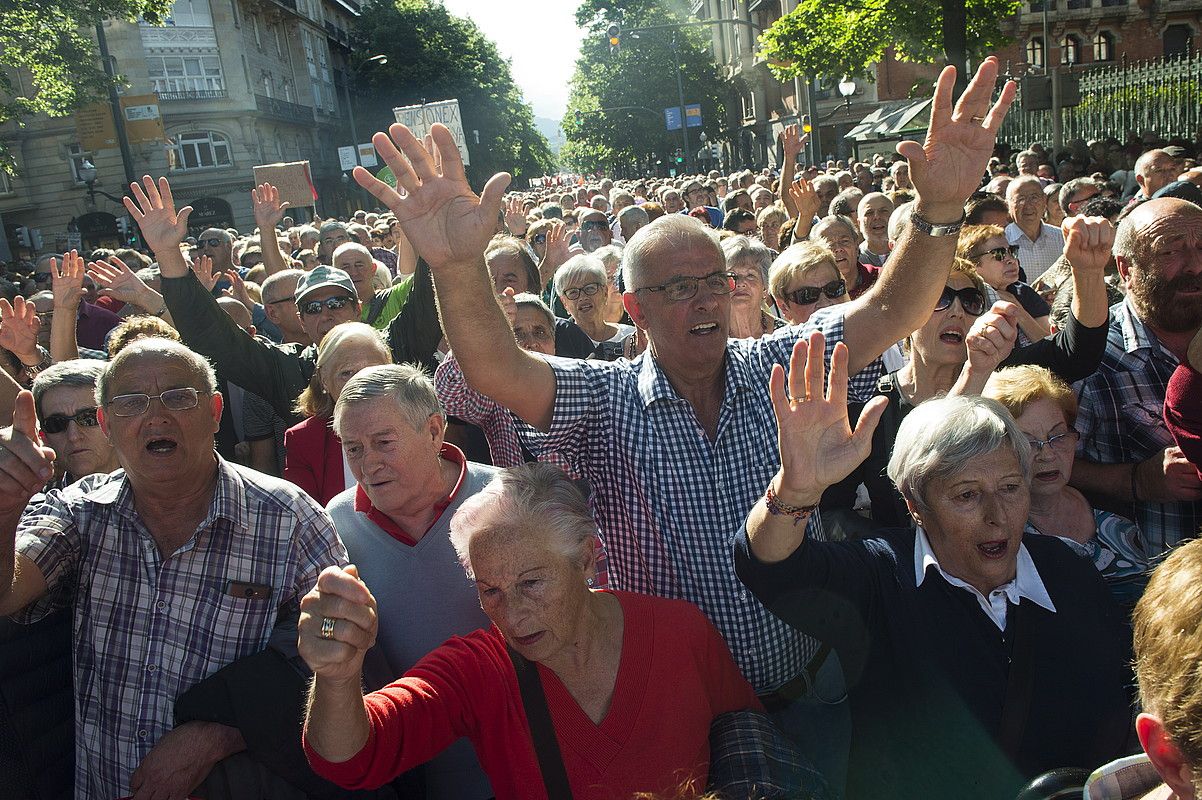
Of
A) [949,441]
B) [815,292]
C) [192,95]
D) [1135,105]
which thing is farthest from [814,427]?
[192,95]

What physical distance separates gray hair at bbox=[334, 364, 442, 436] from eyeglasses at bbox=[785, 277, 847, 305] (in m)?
1.96

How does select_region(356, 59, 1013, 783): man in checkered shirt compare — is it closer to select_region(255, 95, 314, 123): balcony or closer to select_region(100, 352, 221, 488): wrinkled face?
select_region(100, 352, 221, 488): wrinkled face

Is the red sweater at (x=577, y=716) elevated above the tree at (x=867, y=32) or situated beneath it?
situated beneath

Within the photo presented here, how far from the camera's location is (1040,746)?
7.65 feet

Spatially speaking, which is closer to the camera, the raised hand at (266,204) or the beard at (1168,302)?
the beard at (1168,302)

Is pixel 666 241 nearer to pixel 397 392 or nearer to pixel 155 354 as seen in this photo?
pixel 397 392

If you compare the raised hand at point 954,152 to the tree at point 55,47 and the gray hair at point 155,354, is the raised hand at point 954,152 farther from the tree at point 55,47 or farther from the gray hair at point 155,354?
the tree at point 55,47

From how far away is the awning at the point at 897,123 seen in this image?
20734 mm

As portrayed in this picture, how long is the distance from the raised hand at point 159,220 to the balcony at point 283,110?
152 feet

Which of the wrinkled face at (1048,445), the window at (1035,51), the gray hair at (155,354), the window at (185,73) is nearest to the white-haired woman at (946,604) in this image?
the wrinkled face at (1048,445)

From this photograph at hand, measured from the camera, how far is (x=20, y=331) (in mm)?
4805

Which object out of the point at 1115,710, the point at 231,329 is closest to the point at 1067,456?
the point at 1115,710

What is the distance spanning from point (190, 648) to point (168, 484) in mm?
471

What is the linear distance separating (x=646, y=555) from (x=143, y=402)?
A: 1534 mm
